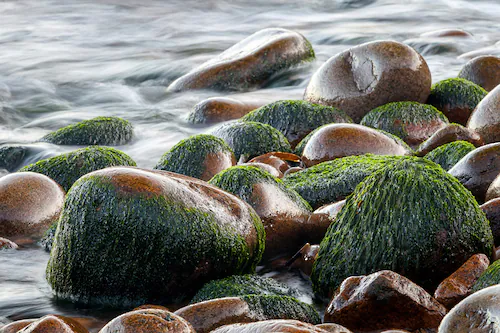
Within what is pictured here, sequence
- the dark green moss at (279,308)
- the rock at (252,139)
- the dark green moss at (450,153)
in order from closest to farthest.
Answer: the dark green moss at (279,308)
the dark green moss at (450,153)
the rock at (252,139)

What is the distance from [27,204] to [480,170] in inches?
123

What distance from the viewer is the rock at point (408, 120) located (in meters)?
7.20

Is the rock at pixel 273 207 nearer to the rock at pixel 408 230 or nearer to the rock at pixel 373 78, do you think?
the rock at pixel 408 230

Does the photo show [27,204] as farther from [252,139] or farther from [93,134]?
[93,134]

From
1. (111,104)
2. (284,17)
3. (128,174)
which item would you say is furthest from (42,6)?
(128,174)

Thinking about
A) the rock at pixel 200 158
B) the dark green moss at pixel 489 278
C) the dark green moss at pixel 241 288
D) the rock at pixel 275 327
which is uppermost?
the rock at pixel 275 327

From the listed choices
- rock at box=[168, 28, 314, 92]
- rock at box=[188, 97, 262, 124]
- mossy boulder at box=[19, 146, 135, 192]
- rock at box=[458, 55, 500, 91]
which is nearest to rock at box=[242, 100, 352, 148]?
rock at box=[188, 97, 262, 124]

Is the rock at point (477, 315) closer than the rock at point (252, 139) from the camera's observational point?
Yes

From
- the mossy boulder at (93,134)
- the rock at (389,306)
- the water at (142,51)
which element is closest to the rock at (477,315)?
the rock at (389,306)

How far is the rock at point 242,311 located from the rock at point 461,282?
59cm

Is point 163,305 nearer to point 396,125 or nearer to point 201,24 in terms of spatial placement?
point 396,125

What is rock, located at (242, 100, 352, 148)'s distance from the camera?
7.39m

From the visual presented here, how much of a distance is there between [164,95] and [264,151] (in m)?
4.16

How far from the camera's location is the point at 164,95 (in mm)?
10625
